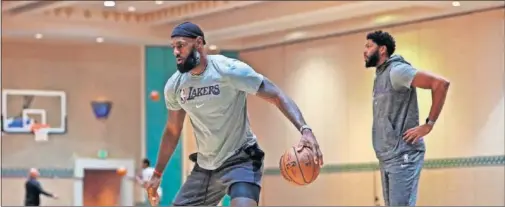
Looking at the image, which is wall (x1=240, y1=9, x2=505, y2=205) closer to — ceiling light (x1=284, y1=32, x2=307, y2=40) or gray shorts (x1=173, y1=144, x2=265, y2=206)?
ceiling light (x1=284, y1=32, x2=307, y2=40)

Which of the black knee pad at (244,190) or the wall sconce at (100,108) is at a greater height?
the wall sconce at (100,108)

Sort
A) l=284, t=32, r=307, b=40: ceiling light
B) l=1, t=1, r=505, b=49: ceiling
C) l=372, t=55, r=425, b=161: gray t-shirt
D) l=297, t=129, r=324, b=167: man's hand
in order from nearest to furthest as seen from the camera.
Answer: l=297, t=129, r=324, b=167: man's hand < l=372, t=55, r=425, b=161: gray t-shirt < l=1, t=1, r=505, b=49: ceiling < l=284, t=32, r=307, b=40: ceiling light

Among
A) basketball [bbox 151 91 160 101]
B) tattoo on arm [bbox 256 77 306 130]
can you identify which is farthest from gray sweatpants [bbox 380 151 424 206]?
basketball [bbox 151 91 160 101]

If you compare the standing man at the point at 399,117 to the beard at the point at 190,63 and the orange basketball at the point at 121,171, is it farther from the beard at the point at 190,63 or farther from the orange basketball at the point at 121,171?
the orange basketball at the point at 121,171

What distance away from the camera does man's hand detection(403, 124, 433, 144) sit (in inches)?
292

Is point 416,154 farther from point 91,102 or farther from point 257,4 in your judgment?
point 91,102

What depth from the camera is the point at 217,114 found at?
20.4ft

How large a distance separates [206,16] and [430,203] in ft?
20.6

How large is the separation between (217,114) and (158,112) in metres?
17.5

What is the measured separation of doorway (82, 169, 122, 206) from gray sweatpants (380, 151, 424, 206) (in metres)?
16.6

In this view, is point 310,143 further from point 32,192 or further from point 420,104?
point 32,192

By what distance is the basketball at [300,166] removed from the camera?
602cm

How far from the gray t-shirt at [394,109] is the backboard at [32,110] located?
51.7ft

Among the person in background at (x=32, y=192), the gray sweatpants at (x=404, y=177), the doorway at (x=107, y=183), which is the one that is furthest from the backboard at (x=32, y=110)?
the gray sweatpants at (x=404, y=177)
